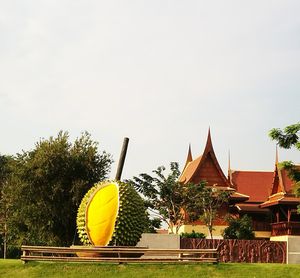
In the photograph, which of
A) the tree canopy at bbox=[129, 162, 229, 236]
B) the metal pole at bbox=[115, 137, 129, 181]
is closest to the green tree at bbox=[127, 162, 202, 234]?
the tree canopy at bbox=[129, 162, 229, 236]

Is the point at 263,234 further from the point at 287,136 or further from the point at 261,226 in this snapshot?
the point at 287,136

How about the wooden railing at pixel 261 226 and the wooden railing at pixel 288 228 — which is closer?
the wooden railing at pixel 288 228

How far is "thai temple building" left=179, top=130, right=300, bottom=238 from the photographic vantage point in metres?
40.2

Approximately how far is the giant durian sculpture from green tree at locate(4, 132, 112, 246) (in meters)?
12.2

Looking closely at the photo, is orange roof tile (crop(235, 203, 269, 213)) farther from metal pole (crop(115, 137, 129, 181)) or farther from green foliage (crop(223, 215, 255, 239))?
metal pole (crop(115, 137, 129, 181))

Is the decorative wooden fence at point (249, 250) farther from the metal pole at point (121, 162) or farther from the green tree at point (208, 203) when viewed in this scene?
the metal pole at point (121, 162)

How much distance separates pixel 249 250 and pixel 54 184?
12343mm

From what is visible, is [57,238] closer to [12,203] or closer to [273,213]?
[12,203]

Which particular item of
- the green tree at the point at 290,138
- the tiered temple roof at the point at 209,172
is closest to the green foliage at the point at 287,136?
the green tree at the point at 290,138

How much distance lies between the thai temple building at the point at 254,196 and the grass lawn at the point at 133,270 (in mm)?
20325

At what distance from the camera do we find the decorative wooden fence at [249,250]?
32.2m

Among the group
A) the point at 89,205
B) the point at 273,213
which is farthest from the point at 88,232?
the point at 273,213

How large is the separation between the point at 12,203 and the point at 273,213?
69.5ft

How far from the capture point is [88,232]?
19.7m
